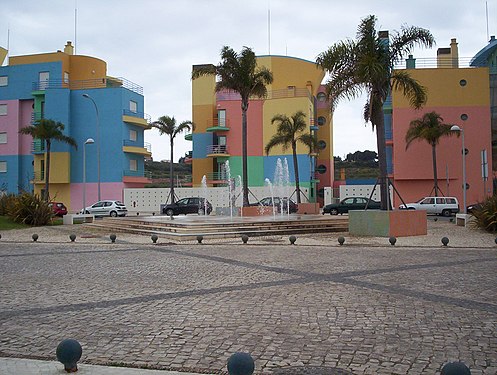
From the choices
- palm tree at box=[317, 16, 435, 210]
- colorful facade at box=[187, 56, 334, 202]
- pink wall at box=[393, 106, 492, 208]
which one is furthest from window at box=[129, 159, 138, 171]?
palm tree at box=[317, 16, 435, 210]

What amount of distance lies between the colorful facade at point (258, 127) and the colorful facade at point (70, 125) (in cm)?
647

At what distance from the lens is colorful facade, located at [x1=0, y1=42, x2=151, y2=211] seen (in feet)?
165

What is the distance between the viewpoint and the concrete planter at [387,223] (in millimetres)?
18875

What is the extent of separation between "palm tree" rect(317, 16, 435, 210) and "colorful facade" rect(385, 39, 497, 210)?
74.4ft

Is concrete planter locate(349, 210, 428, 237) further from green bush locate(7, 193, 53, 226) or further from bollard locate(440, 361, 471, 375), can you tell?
green bush locate(7, 193, 53, 226)

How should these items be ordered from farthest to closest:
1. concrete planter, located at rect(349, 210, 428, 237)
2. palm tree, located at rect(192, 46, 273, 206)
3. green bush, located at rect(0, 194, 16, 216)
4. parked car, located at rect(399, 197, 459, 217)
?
parked car, located at rect(399, 197, 459, 217) < green bush, located at rect(0, 194, 16, 216) < palm tree, located at rect(192, 46, 273, 206) < concrete planter, located at rect(349, 210, 428, 237)

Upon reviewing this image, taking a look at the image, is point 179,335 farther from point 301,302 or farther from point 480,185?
point 480,185

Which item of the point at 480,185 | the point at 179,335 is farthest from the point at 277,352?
the point at 480,185

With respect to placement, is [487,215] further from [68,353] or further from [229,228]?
[68,353]

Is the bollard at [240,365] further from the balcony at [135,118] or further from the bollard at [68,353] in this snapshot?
the balcony at [135,118]

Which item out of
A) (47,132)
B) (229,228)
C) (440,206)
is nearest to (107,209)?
(47,132)

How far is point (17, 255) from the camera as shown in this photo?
14.4 metres

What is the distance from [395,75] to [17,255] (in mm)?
15127

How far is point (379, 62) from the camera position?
63.2 ft
